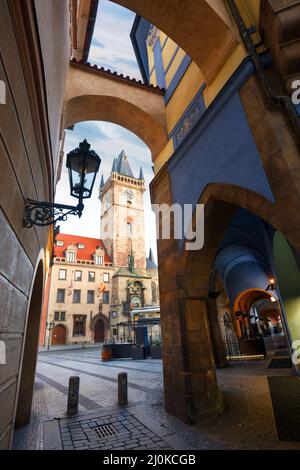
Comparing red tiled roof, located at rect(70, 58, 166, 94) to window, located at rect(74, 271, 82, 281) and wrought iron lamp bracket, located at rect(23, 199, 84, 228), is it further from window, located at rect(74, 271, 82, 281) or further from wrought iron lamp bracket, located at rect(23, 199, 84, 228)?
window, located at rect(74, 271, 82, 281)

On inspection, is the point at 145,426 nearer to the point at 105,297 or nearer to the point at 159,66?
the point at 159,66

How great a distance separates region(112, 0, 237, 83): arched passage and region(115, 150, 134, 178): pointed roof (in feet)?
158

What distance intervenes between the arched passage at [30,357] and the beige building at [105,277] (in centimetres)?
2550

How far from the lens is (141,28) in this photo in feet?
34.6

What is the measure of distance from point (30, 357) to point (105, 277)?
3626 cm

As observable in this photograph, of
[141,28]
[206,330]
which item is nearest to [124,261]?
[141,28]

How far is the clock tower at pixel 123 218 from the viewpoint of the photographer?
44812 millimetres

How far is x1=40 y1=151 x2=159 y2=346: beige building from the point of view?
116 ft

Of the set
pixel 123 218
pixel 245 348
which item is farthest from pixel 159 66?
pixel 123 218

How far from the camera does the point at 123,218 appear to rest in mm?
47500

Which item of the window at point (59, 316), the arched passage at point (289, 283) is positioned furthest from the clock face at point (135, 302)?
the arched passage at point (289, 283)

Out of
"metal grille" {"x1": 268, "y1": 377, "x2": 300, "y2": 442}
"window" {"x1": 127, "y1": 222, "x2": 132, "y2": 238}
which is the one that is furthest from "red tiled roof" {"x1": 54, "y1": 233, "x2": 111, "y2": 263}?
"metal grille" {"x1": 268, "y1": 377, "x2": 300, "y2": 442}
